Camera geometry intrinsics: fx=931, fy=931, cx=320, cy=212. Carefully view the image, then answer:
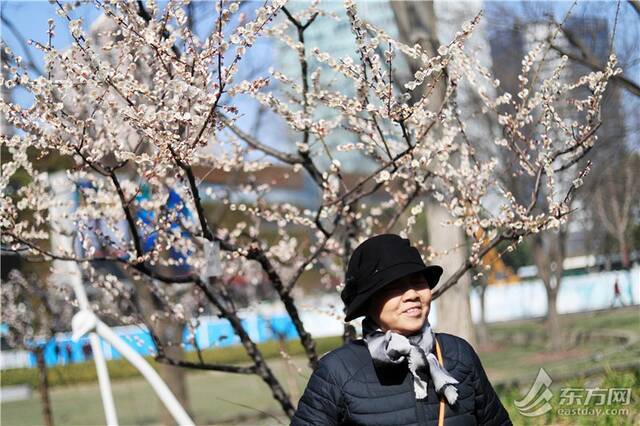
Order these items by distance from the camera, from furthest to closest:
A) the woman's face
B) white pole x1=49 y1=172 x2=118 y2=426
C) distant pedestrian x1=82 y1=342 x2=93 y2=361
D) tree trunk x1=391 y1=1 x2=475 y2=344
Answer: distant pedestrian x1=82 y1=342 x2=93 y2=361 → tree trunk x1=391 y1=1 x2=475 y2=344 → white pole x1=49 y1=172 x2=118 y2=426 → the woman's face

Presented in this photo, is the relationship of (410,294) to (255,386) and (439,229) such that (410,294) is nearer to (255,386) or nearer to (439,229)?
(439,229)

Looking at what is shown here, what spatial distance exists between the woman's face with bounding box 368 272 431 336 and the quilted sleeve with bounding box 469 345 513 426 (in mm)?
237

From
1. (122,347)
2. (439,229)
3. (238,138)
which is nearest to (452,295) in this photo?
(439,229)

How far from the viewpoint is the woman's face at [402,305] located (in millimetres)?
2959

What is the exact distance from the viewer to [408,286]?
9.87 ft

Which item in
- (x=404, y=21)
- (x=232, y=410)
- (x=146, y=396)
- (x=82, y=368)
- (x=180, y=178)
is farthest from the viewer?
(x=82, y=368)

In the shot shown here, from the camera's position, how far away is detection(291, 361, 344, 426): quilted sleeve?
2.90 m

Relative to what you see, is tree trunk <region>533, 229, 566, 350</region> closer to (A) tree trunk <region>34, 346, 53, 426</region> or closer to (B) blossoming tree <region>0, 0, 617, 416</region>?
(A) tree trunk <region>34, 346, 53, 426</region>

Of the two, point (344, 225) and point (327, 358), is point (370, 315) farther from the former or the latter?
point (344, 225)

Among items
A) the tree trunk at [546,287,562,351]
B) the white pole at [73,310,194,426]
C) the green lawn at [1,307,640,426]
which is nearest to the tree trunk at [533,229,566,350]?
the tree trunk at [546,287,562,351]

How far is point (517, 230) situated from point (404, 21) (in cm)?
262

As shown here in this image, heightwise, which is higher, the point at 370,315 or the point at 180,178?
the point at 180,178

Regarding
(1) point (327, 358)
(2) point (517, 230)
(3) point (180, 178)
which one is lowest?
(1) point (327, 358)

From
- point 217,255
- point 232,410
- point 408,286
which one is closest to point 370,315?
point 408,286
